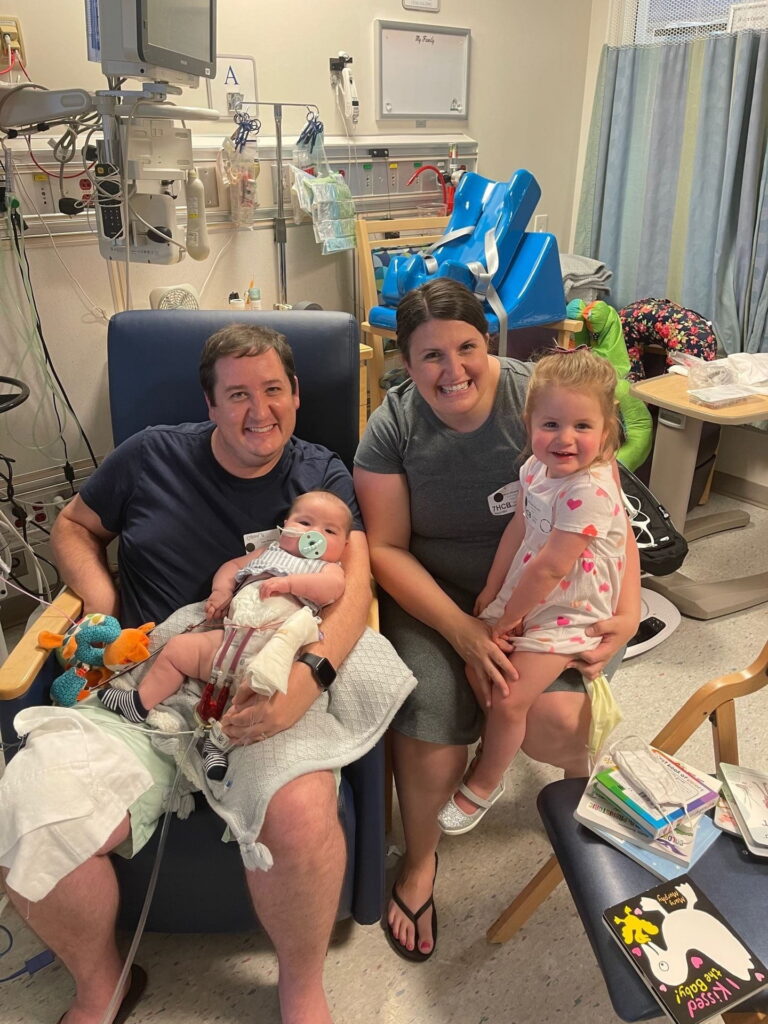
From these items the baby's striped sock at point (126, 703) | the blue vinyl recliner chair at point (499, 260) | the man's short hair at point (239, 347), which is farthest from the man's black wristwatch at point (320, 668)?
the blue vinyl recliner chair at point (499, 260)

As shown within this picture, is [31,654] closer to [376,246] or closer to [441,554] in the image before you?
[441,554]

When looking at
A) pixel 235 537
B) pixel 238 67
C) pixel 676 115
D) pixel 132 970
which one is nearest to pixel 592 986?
pixel 132 970

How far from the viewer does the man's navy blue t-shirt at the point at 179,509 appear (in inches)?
61.2

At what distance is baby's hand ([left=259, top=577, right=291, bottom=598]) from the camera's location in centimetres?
138

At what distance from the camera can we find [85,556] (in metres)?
1.59

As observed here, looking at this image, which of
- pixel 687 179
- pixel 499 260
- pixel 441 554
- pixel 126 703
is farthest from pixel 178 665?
pixel 687 179

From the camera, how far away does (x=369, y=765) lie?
1.30m

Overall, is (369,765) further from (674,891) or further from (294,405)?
(294,405)

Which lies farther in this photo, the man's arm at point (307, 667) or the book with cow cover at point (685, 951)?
the man's arm at point (307, 667)

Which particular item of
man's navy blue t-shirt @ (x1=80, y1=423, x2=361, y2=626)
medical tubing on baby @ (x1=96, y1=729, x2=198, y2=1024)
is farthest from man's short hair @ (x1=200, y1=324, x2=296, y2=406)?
medical tubing on baby @ (x1=96, y1=729, x2=198, y2=1024)

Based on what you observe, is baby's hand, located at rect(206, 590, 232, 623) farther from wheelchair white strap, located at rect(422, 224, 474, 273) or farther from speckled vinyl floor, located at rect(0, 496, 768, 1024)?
wheelchair white strap, located at rect(422, 224, 474, 273)

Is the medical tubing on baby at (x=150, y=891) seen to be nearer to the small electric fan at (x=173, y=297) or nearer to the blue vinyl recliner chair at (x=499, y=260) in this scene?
the small electric fan at (x=173, y=297)

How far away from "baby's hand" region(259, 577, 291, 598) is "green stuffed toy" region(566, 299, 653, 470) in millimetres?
1884

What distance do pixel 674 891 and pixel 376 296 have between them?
2.57 meters
